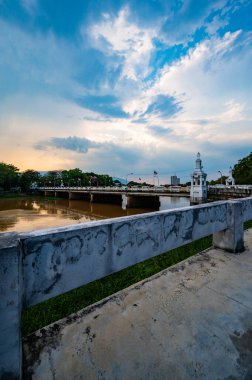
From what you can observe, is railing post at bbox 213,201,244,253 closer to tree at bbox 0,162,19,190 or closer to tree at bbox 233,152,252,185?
tree at bbox 233,152,252,185

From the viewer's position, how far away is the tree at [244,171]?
2056 inches

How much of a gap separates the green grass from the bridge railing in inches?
43.2

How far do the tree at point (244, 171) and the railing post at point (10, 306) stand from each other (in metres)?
58.2

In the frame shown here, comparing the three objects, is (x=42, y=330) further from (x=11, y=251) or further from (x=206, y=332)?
(x=206, y=332)

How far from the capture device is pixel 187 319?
2928mm

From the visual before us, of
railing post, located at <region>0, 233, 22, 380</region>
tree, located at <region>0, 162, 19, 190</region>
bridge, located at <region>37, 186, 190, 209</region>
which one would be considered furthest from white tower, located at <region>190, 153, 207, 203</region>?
tree, located at <region>0, 162, 19, 190</region>

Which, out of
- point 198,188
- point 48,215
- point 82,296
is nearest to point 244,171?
point 198,188

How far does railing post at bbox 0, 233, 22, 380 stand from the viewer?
1.85 metres

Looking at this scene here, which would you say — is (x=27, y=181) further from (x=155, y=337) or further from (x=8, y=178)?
(x=155, y=337)

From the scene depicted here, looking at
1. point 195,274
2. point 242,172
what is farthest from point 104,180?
point 195,274

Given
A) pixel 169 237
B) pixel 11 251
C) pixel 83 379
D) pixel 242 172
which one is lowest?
pixel 83 379

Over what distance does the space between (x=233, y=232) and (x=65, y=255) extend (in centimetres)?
468

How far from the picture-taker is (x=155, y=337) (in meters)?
2.59

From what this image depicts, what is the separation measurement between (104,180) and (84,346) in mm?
113650
